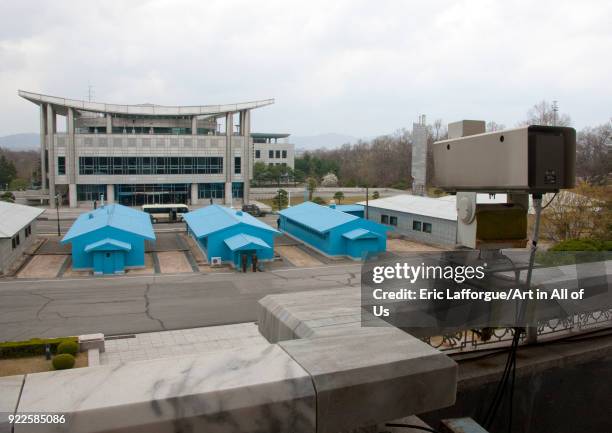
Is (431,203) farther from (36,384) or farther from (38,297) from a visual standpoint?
(36,384)

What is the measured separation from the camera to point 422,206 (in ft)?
102

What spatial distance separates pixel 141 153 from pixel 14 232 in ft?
85.7

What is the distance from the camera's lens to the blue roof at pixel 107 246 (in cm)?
2056

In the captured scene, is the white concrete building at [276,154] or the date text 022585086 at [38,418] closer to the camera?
the date text 022585086 at [38,418]

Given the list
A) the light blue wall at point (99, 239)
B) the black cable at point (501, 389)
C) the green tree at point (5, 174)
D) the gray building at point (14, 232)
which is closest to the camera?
the black cable at point (501, 389)

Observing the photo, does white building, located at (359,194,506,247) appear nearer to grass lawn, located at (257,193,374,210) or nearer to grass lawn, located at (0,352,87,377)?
grass lawn, located at (0,352,87,377)

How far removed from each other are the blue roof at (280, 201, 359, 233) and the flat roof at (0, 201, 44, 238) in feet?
45.0

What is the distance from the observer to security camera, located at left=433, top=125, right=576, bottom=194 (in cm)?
283

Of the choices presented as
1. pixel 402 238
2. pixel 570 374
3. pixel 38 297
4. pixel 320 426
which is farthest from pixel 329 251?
pixel 320 426

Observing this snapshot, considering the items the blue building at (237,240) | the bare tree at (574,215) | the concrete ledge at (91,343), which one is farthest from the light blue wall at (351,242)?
the concrete ledge at (91,343)

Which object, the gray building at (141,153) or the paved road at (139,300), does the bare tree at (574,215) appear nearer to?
the paved road at (139,300)

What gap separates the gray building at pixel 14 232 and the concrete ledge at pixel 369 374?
21.4 metres

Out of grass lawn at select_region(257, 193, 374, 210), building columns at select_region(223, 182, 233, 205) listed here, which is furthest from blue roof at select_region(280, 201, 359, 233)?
grass lawn at select_region(257, 193, 374, 210)

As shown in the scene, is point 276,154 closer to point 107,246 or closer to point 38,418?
point 107,246
